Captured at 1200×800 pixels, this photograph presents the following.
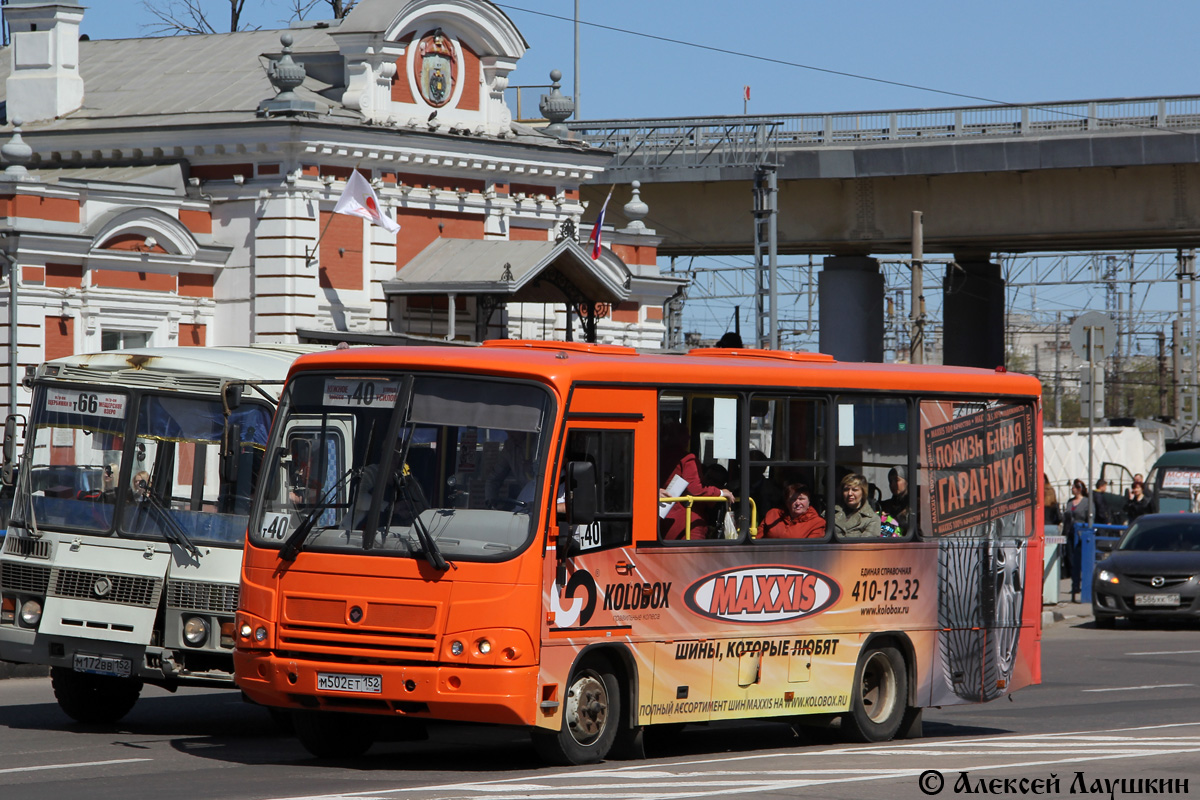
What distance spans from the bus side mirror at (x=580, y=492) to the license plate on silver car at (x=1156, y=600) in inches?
636

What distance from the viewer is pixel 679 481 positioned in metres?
12.2

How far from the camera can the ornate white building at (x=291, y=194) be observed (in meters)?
30.7

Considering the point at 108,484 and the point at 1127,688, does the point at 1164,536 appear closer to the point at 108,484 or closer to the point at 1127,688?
the point at 1127,688

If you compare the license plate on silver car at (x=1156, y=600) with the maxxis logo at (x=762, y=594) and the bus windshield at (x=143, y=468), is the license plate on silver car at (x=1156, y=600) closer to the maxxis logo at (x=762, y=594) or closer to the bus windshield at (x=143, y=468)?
the maxxis logo at (x=762, y=594)

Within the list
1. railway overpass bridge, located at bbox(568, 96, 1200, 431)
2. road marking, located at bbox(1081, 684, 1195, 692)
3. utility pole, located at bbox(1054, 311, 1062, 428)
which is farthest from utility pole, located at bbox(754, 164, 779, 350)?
utility pole, located at bbox(1054, 311, 1062, 428)

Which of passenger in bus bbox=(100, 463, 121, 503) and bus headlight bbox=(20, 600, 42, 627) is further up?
passenger in bus bbox=(100, 463, 121, 503)

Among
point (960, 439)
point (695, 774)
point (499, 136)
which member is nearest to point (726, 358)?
point (960, 439)

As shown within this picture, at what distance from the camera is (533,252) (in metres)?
34.4

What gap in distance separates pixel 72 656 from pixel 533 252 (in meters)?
21.6

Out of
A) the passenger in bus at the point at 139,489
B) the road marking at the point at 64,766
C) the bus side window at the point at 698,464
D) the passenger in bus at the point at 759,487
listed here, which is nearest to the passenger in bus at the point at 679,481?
the bus side window at the point at 698,464

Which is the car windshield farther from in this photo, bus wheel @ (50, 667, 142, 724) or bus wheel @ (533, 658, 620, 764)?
bus wheel @ (50, 667, 142, 724)

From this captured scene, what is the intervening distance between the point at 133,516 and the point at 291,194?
19725 millimetres

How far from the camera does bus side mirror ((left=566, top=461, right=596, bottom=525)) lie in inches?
439

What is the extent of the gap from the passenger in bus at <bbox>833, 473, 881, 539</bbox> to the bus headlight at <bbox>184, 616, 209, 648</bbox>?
4448 mm
